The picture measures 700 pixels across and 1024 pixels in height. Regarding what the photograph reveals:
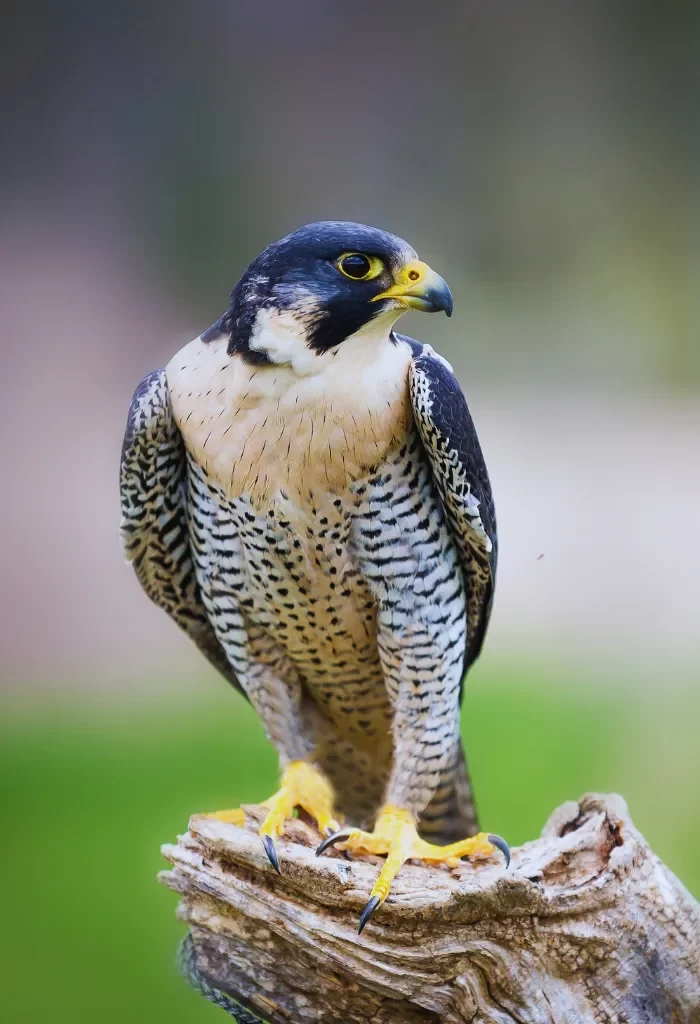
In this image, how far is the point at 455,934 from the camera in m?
1.53

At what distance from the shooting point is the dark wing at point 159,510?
178 cm

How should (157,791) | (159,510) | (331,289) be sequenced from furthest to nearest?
(157,791) → (159,510) → (331,289)

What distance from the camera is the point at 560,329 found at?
281 centimetres

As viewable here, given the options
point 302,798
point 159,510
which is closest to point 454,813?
point 302,798

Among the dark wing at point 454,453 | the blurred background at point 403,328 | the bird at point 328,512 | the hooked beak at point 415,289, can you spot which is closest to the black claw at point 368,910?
the bird at point 328,512

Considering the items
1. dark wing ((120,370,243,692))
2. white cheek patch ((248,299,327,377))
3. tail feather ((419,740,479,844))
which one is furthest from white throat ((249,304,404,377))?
tail feather ((419,740,479,844))

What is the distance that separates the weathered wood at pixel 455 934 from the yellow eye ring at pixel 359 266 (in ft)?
3.66

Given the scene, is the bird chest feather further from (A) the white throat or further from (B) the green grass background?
(B) the green grass background

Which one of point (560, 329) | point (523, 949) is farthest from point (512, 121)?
point (523, 949)

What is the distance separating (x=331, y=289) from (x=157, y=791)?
1.74 meters

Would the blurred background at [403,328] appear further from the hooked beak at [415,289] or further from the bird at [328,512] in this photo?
the hooked beak at [415,289]

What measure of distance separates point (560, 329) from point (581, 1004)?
6.58ft

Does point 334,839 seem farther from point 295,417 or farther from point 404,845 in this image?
point 295,417

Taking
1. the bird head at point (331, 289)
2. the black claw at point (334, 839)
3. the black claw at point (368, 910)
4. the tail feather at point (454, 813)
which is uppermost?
the bird head at point (331, 289)
